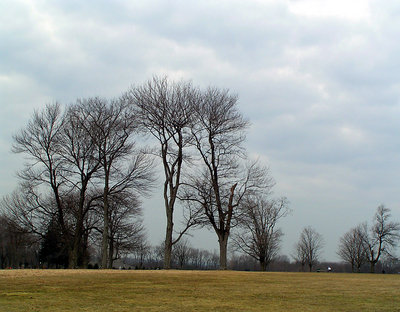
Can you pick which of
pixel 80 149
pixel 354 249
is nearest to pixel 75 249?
pixel 80 149

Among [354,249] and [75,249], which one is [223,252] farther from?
[354,249]

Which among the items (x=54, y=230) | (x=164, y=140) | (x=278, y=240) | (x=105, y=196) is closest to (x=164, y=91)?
(x=164, y=140)

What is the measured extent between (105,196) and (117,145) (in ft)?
15.2

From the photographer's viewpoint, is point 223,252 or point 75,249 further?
point 75,249

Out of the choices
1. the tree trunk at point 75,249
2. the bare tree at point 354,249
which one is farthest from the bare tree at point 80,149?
the bare tree at point 354,249

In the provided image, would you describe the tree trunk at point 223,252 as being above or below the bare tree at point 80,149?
below

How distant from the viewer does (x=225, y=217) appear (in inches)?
1280

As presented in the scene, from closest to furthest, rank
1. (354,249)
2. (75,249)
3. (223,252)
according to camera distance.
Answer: (223,252) < (75,249) < (354,249)

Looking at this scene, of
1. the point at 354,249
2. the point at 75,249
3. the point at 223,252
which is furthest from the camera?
the point at 354,249

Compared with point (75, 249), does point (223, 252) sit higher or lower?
higher

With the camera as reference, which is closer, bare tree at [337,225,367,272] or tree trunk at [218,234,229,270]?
tree trunk at [218,234,229,270]

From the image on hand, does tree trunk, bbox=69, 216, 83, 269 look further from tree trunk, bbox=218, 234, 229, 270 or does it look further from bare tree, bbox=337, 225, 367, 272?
bare tree, bbox=337, 225, 367, 272

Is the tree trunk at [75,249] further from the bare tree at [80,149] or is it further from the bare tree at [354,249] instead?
the bare tree at [354,249]

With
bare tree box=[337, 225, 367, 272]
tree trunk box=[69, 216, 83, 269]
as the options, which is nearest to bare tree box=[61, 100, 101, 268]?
tree trunk box=[69, 216, 83, 269]
